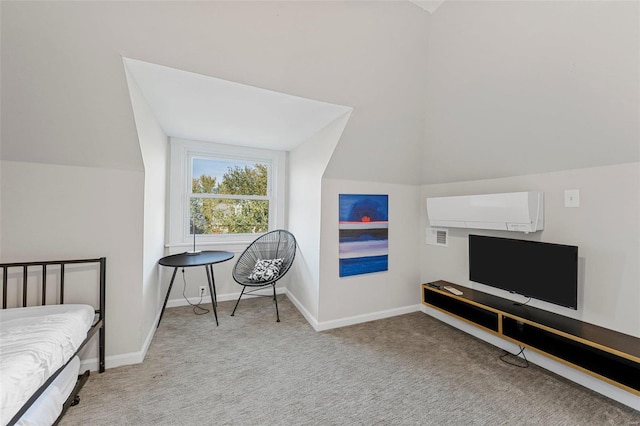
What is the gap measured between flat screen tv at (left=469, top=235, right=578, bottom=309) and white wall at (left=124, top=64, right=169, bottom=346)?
306 centimetres

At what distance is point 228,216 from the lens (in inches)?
140

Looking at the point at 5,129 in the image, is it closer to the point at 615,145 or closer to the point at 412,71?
the point at 412,71

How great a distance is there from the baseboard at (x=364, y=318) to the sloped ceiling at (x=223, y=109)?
83.0 inches

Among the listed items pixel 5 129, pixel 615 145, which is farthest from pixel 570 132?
pixel 5 129

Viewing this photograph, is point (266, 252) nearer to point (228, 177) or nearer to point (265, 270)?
point (265, 270)

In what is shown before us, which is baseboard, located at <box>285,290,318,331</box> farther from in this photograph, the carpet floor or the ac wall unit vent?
the ac wall unit vent

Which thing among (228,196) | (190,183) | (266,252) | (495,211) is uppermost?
(190,183)

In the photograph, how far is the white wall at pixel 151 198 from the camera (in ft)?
6.37

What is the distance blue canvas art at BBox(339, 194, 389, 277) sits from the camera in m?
2.75

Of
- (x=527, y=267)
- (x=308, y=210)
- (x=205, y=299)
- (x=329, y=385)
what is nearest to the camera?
(x=329, y=385)

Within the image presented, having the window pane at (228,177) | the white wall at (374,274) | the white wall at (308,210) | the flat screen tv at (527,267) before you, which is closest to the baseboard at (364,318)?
the white wall at (374,274)

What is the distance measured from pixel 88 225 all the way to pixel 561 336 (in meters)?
3.57

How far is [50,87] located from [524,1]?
9.67ft

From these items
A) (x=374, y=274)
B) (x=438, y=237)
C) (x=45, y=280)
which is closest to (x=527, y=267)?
(x=438, y=237)
